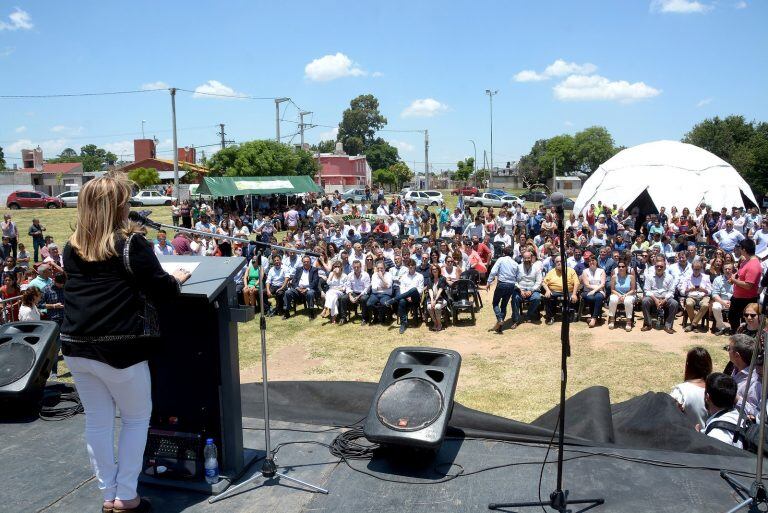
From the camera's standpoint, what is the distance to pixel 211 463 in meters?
3.42

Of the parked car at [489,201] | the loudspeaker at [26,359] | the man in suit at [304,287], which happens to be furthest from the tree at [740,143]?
the loudspeaker at [26,359]

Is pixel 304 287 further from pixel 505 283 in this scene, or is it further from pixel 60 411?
pixel 60 411

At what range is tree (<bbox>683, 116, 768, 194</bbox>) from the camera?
4203cm

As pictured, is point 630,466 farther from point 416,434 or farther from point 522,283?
point 522,283

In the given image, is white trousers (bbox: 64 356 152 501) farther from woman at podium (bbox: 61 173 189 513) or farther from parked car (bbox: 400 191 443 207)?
parked car (bbox: 400 191 443 207)

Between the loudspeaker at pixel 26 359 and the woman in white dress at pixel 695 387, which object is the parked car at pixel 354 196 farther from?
the woman in white dress at pixel 695 387

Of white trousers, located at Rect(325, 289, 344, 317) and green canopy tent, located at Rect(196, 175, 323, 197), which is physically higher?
green canopy tent, located at Rect(196, 175, 323, 197)

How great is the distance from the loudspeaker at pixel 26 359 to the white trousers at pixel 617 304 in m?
8.29

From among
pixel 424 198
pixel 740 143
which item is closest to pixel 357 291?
pixel 424 198

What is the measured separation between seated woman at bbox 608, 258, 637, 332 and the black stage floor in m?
6.22

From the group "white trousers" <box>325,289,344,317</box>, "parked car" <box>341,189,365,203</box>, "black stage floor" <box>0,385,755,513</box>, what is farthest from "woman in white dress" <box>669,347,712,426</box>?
"parked car" <box>341,189,365,203</box>

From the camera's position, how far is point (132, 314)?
2908mm

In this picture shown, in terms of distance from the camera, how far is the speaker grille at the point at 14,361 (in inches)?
181

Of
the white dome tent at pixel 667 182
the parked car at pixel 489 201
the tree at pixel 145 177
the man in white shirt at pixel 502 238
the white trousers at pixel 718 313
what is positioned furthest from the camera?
the tree at pixel 145 177
